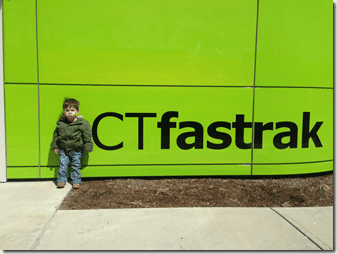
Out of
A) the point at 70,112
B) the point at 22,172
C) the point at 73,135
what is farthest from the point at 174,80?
the point at 22,172

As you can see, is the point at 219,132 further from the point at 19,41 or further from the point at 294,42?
the point at 19,41

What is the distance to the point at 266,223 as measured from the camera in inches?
116

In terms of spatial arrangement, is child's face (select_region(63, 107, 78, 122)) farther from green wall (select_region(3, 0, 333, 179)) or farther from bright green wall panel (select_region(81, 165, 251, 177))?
bright green wall panel (select_region(81, 165, 251, 177))

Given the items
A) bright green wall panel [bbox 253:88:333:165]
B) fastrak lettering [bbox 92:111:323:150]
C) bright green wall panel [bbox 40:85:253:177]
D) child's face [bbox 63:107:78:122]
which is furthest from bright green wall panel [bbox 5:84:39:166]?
bright green wall panel [bbox 253:88:333:165]

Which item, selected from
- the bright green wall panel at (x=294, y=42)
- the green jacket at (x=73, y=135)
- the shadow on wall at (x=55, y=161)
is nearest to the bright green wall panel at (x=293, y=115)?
the bright green wall panel at (x=294, y=42)

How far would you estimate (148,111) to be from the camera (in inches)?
170

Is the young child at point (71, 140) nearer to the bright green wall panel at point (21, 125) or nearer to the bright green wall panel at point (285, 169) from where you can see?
the bright green wall panel at point (21, 125)

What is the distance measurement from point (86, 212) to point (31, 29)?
3.06 m

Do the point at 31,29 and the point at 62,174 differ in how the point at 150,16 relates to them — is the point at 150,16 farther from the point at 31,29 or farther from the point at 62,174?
the point at 62,174

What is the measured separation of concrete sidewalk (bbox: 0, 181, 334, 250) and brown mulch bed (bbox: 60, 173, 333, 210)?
0.21m

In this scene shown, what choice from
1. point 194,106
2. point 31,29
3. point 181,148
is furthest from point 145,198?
point 31,29

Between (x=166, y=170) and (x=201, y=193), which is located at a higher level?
(x=166, y=170)

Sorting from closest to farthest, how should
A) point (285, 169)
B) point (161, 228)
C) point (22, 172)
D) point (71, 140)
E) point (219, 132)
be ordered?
point (161, 228) < point (71, 140) < point (22, 172) < point (219, 132) < point (285, 169)

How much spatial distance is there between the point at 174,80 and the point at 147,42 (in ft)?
2.57
